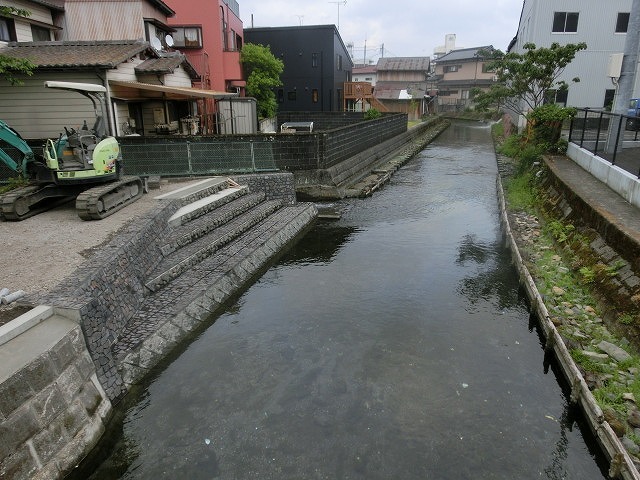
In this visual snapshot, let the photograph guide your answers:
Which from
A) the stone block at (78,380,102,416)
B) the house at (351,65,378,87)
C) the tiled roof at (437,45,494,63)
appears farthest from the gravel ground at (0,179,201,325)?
the tiled roof at (437,45,494,63)

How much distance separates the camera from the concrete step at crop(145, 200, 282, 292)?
8.41m

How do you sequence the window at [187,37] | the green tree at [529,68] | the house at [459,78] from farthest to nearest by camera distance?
the house at [459,78] → the window at [187,37] → the green tree at [529,68]

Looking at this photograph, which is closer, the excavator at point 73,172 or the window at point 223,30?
the excavator at point 73,172

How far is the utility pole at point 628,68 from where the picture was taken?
44.2 feet

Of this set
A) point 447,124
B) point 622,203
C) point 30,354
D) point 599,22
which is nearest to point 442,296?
point 622,203

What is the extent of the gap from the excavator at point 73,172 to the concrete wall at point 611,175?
36.5 ft

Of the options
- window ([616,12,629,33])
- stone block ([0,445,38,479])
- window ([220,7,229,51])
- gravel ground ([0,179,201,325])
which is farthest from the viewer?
window ([616,12,629,33])

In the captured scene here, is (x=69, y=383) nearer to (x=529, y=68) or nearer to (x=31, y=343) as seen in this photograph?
(x=31, y=343)

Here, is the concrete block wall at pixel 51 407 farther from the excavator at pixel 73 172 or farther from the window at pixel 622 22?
the window at pixel 622 22

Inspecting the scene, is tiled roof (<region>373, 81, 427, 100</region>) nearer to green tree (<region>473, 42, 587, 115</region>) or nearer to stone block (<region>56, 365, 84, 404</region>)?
green tree (<region>473, 42, 587, 115</region>)

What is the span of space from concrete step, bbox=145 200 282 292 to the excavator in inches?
73.8

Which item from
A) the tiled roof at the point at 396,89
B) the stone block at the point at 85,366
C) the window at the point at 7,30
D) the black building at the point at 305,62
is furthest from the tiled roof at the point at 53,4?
the tiled roof at the point at 396,89

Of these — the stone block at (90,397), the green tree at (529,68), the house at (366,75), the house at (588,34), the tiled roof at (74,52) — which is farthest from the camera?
the house at (366,75)

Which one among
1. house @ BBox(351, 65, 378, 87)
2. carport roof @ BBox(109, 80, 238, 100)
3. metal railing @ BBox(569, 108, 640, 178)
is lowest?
metal railing @ BBox(569, 108, 640, 178)
